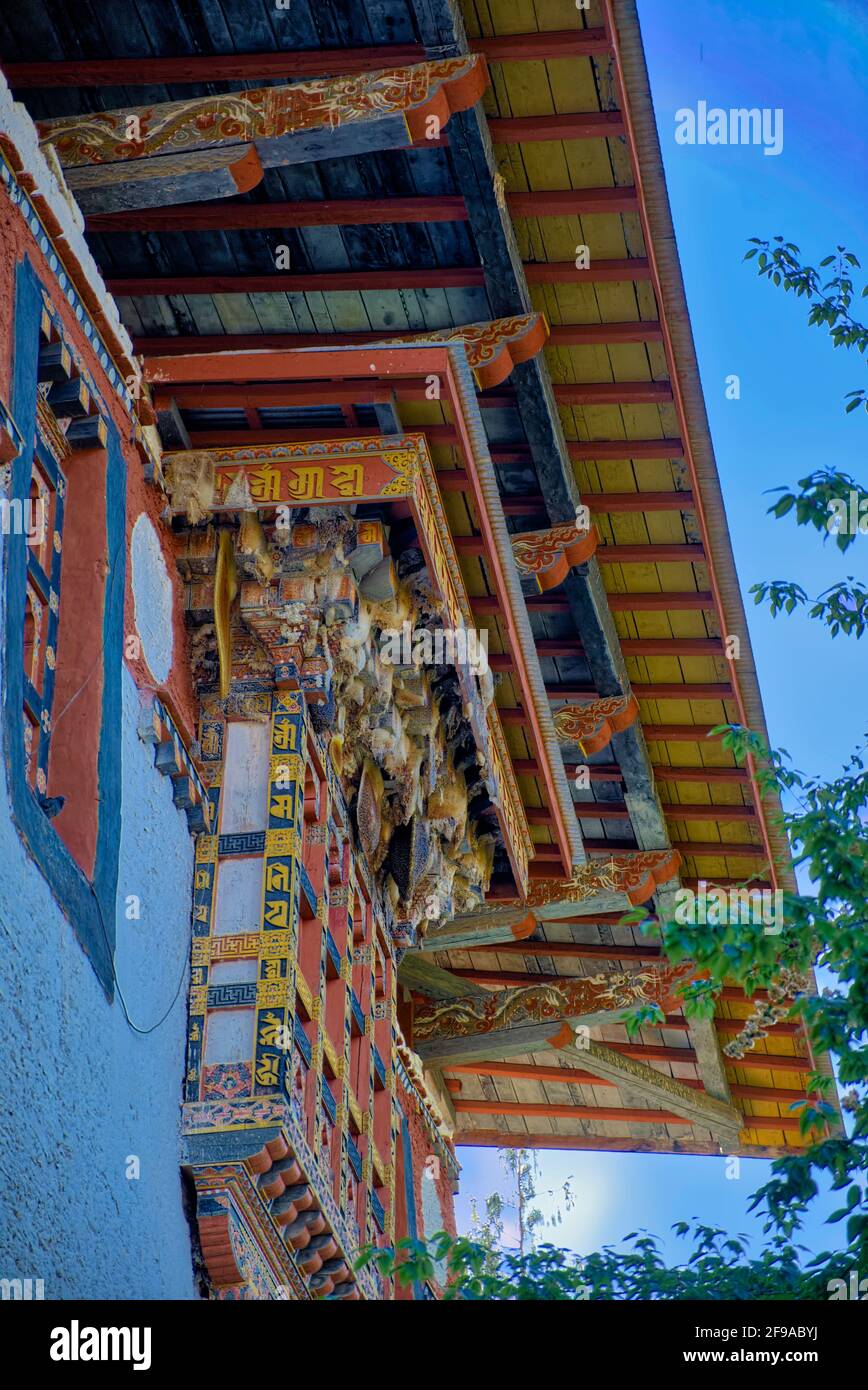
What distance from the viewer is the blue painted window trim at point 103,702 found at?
20.9 feet

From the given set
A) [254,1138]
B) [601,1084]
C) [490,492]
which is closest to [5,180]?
[490,492]

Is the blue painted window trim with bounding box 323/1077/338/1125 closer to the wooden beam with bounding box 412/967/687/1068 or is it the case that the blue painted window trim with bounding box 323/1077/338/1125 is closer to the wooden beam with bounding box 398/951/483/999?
the wooden beam with bounding box 412/967/687/1068

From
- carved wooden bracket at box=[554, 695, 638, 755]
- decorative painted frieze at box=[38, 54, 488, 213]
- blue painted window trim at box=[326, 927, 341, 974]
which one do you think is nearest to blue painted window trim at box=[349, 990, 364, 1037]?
blue painted window trim at box=[326, 927, 341, 974]

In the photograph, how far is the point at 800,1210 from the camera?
577 centimetres

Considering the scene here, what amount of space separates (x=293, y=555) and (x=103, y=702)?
192cm

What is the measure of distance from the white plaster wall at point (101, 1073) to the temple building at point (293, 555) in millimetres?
21

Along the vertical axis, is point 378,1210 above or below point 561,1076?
below

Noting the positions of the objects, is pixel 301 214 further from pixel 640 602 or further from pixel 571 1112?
pixel 571 1112

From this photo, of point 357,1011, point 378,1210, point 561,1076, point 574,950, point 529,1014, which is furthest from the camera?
point 561,1076

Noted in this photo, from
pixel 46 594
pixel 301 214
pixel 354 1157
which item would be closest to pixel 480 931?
pixel 354 1157

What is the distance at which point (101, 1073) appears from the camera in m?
6.94

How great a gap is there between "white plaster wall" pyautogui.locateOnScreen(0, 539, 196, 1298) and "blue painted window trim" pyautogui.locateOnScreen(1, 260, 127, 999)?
0.31 feet

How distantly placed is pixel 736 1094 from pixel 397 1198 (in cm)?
462

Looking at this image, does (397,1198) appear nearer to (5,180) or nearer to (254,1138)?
(254,1138)
